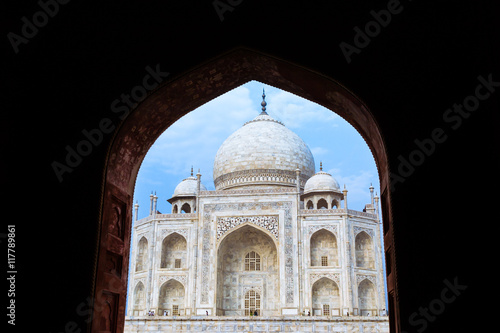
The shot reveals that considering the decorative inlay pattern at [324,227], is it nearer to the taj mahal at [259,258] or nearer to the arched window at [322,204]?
the taj mahal at [259,258]

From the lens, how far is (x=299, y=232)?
23.6m

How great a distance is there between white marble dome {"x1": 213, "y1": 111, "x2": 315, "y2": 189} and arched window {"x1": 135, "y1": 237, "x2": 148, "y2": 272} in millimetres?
5741

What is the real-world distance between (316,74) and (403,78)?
2.61 ft

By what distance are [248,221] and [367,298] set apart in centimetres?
662

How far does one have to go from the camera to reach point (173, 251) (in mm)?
24844

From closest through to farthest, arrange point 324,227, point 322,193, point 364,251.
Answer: point 324,227 → point 364,251 → point 322,193

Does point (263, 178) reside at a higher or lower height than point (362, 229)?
higher

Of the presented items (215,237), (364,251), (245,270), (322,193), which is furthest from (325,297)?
(215,237)

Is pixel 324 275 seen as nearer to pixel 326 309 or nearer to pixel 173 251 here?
pixel 326 309

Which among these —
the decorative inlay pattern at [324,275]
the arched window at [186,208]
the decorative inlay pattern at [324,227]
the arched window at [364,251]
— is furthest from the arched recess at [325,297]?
the arched window at [186,208]

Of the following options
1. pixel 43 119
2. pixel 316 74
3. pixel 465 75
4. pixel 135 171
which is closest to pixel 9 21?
pixel 43 119

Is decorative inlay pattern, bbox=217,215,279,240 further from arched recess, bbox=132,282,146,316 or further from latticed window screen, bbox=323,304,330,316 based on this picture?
arched recess, bbox=132,282,146,316

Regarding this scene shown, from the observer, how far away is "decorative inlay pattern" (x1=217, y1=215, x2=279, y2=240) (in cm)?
2373

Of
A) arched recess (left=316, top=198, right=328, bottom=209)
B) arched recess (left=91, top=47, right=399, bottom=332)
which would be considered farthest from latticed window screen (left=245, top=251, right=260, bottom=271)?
arched recess (left=91, top=47, right=399, bottom=332)
